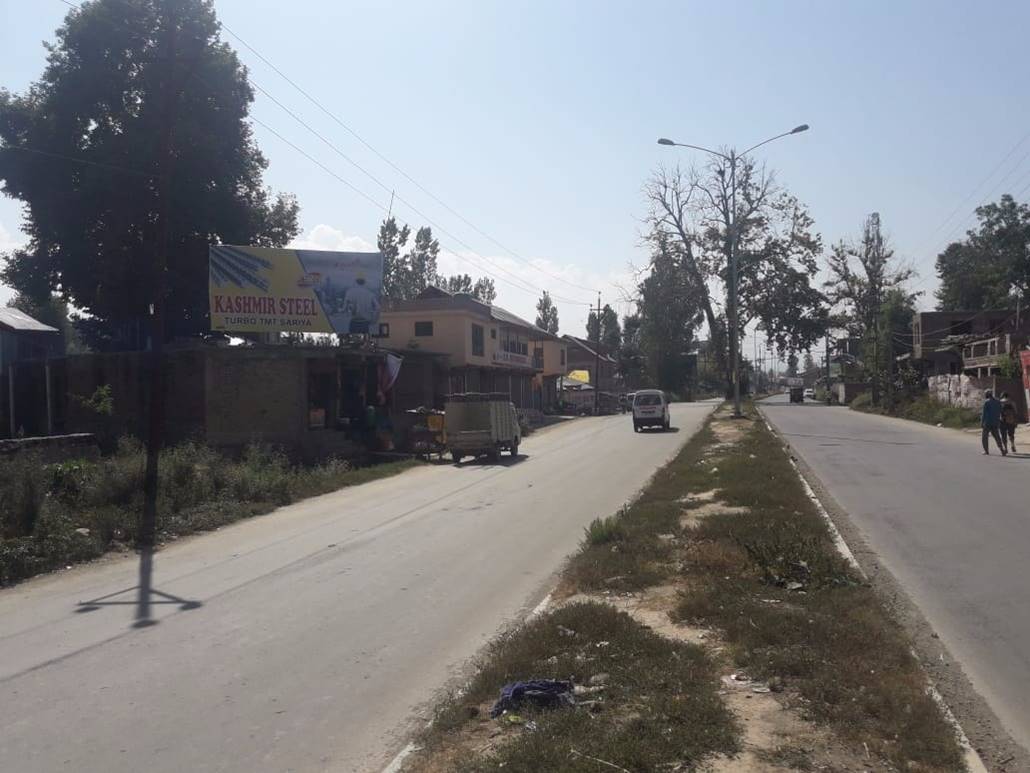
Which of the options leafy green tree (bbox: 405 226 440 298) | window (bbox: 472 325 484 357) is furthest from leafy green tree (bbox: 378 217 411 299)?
window (bbox: 472 325 484 357)

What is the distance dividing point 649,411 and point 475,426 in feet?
49.0

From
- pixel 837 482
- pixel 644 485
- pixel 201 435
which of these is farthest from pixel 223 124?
pixel 837 482

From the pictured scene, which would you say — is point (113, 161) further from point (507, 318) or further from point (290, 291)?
point (507, 318)

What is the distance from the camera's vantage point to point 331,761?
540 cm

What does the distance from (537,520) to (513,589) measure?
5.55m

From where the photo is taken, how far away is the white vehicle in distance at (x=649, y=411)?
43.6 metres

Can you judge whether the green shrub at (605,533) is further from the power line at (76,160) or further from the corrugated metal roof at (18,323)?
the power line at (76,160)

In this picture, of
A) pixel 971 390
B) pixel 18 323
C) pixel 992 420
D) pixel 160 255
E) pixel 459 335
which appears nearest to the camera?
pixel 160 255

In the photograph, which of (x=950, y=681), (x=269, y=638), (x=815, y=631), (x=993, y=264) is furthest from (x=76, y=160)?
(x=993, y=264)

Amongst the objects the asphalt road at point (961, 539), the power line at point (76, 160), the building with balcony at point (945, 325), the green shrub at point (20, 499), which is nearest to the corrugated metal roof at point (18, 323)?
the power line at point (76, 160)

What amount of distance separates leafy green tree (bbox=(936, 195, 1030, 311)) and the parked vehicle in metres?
60.0

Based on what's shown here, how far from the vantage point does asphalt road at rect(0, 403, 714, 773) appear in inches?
227

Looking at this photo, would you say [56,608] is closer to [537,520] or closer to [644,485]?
[537,520]

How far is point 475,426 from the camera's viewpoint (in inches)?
1206
